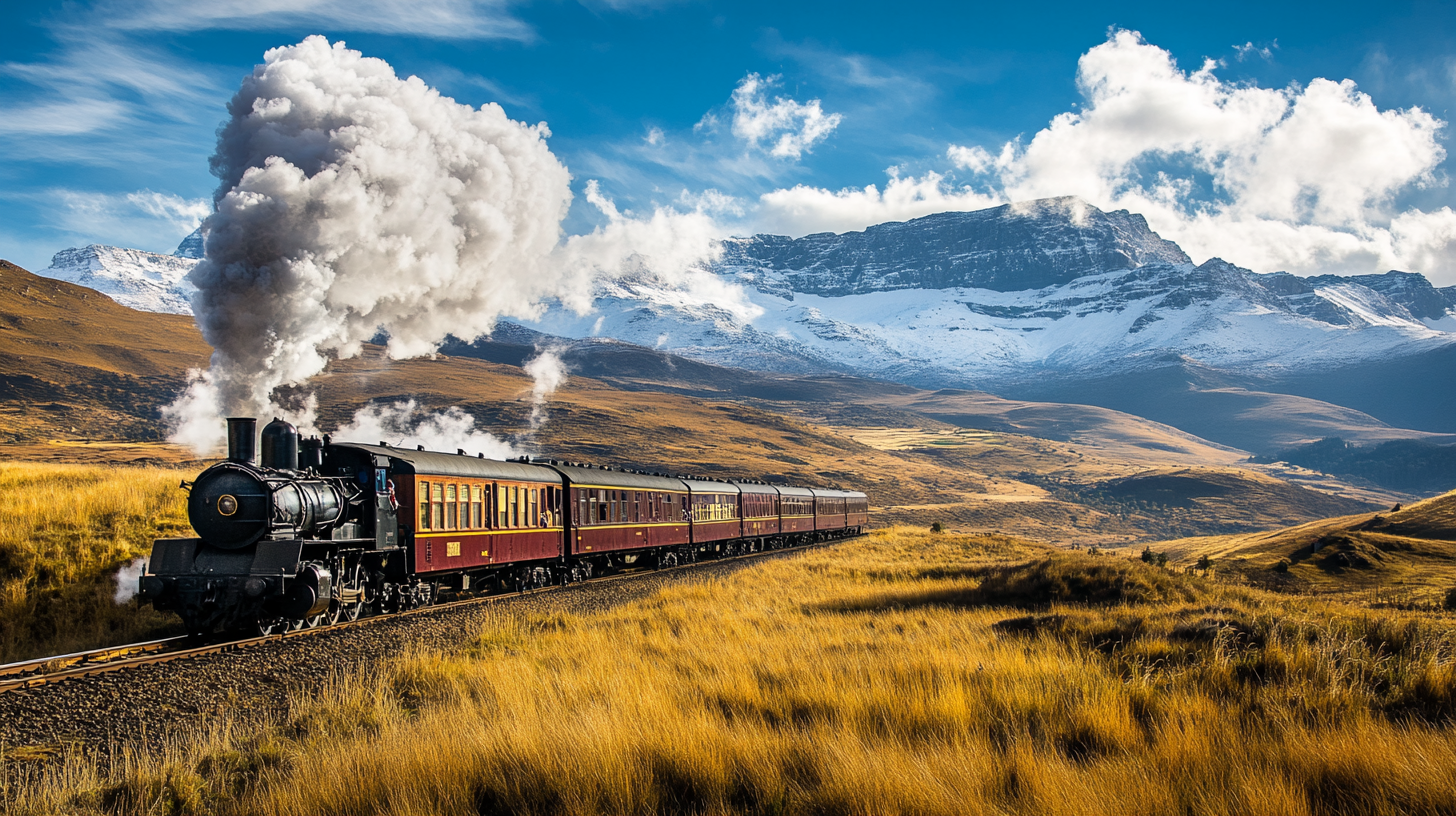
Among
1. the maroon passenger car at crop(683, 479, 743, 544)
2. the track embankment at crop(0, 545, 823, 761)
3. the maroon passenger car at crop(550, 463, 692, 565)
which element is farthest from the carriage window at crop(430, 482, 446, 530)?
the maroon passenger car at crop(683, 479, 743, 544)

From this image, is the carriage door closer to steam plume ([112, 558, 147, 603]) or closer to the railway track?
the railway track

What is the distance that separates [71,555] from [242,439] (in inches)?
192

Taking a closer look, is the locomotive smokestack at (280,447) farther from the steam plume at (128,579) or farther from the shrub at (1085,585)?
the shrub at (1085,585)

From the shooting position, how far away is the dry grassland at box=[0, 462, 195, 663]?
14.2m

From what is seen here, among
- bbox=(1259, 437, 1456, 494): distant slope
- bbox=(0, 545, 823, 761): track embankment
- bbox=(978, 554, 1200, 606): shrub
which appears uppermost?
bbox=(0, 545, 823, 761): track embankment

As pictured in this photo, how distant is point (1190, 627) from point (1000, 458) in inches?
6116

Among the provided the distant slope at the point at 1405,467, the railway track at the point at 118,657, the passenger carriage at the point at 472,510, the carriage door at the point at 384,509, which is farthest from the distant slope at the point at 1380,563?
the distant slope at the point at 1405,467

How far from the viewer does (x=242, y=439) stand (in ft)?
46.4

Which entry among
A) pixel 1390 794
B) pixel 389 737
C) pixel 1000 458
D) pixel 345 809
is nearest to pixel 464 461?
pixel 389 737

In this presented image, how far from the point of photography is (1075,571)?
19.3 metres

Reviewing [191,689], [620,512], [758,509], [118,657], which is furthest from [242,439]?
[758,509]

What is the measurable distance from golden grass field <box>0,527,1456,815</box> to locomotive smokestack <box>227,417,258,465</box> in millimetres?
5142

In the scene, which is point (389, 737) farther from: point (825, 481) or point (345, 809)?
point (825, 481)

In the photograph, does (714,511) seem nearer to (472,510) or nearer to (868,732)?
(472,510)
